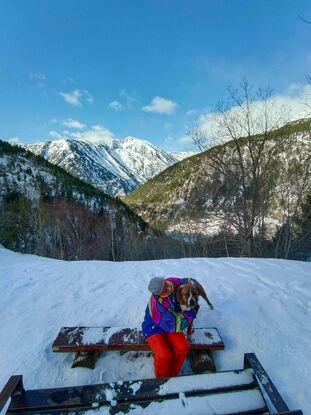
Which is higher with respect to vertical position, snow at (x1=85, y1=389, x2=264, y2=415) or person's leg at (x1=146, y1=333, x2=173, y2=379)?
person's leg at (x1=146, y1=333, x2=173, y2=379)

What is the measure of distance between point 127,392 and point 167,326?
0.86m

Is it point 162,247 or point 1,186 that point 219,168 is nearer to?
point 162,247

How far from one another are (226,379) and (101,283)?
4.11 metres

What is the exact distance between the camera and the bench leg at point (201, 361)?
3.63 m

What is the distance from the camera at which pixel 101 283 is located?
22.1ft

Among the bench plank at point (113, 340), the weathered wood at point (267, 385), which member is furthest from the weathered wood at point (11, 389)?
the weathered wood at point (267, 385)

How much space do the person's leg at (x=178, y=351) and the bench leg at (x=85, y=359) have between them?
3.30 ft

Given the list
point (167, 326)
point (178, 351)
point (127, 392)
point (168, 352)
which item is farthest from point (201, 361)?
point (127, 392)

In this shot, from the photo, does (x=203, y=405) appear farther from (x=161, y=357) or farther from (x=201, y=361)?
(x=201, y=361)

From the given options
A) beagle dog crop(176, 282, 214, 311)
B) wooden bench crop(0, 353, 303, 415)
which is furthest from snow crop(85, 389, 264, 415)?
beagle dog crop(176, 282, 214, 311)

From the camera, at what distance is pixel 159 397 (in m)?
2.83

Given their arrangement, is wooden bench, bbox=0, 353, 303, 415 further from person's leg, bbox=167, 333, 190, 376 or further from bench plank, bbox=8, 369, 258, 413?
person's leg, bbox=167, 333, 190, 376

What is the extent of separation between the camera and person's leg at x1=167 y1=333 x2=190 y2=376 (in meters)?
3.47

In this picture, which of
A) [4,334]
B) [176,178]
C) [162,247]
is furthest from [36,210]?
Answer: [176,178]
